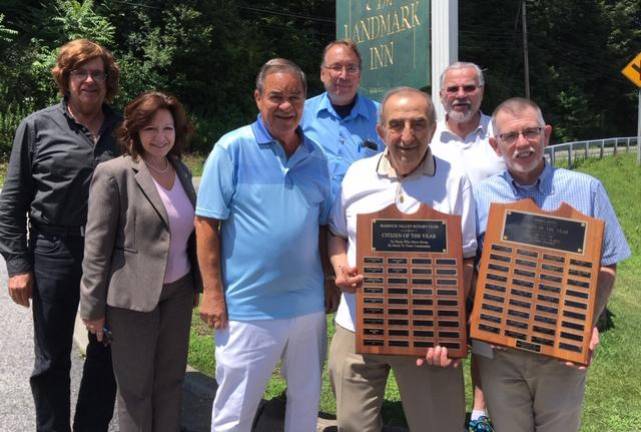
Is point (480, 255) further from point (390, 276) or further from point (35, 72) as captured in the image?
point (35, 72)

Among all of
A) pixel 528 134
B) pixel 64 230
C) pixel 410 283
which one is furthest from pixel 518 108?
pixel 64 230

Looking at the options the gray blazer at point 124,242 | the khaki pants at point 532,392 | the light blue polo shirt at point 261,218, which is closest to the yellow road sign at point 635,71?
the khaki pants at point 532,392

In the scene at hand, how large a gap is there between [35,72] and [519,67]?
3567 cm

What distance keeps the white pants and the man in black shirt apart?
103cm

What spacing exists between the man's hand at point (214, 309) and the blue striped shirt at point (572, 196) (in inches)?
48.6

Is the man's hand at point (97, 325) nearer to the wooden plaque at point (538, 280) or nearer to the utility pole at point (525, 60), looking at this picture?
the wooden plaque at point (538, 280)

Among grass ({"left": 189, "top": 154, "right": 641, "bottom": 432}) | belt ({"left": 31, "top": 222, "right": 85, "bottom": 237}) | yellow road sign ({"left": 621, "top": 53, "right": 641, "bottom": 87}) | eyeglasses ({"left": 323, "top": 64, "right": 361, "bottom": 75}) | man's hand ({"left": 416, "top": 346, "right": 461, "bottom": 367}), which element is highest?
yellow road sign ({"left": 621, "top": 53, "right": 641, "bottom": 87})

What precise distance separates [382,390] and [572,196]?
1.22 m

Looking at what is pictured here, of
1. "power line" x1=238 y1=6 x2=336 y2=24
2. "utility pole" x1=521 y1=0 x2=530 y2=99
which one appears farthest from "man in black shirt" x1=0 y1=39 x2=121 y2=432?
Result: "utility pole" x1=521 y1=0 x2=530 y2=99

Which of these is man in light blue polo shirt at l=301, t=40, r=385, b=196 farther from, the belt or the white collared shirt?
the belt

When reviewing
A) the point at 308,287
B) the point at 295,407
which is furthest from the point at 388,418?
the point at 308,287

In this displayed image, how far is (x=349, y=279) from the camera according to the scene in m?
2.80

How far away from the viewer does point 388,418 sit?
426 centimetres

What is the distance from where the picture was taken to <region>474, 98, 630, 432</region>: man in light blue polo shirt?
274cm
